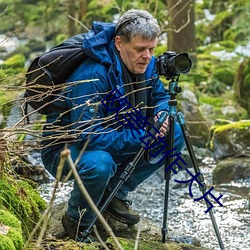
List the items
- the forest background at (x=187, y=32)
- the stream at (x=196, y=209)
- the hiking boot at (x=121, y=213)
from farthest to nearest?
the forest background at (x=187, y=32)
the stream at (x=196, y=209)
the hiking boot at (x=121, y=213)

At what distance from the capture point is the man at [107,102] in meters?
3.40

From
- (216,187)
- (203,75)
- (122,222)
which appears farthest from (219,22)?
(122,222)

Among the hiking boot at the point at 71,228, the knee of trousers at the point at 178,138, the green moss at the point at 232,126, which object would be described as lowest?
the green moss at the point at 232,126

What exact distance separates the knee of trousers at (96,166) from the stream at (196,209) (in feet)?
2.76

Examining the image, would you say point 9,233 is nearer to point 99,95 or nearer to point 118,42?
point 99,95

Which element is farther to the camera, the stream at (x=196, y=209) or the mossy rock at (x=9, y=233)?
the stream at (x=196, y=209)

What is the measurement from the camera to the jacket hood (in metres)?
0.31

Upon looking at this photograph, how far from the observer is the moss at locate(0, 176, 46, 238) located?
3123 millimetres

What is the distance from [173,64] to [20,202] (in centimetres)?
113

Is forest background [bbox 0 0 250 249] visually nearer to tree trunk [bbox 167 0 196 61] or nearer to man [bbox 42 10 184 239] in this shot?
tree trunk [bbox 167 0 196 61]

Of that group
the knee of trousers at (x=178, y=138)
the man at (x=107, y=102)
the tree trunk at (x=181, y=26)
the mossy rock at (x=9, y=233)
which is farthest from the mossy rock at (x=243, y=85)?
the mossy rock at (x=9, y=233)

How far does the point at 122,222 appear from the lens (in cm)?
394

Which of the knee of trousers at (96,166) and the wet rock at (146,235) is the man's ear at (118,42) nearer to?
the knee of trousers at (96,166)

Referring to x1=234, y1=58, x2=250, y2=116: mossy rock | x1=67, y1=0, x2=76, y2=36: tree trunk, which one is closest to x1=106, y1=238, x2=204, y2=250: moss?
x1=234, y1=58, x2=250, y2=116: mossy rock
